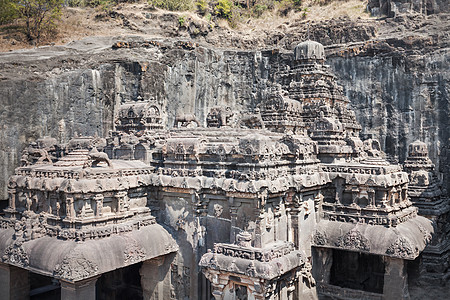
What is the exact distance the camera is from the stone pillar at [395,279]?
15.5 meters

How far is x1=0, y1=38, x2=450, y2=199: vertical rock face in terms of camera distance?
25.4 m

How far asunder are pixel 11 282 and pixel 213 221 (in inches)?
321

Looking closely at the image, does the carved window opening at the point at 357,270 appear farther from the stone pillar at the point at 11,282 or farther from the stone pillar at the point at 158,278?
the stone pillar at the point at 11,282

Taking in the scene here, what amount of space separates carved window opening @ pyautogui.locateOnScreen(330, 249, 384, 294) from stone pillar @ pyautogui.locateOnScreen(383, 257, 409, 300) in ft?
10.8

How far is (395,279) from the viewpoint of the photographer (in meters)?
15.6

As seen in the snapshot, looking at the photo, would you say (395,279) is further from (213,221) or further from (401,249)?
(213,221)

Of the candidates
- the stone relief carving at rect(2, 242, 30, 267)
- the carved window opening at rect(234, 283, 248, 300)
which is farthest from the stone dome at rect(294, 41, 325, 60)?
the stone relief carving at rect(2, 242, 30, 267)

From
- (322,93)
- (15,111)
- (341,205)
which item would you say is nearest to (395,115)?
(322,93)

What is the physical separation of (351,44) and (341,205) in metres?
23.7

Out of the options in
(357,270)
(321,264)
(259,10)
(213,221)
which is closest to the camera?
(213,221)

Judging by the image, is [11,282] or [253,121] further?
[253,121]

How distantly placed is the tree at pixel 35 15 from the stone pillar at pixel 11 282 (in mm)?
25666

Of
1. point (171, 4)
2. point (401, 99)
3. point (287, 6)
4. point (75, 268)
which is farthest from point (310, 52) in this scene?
point (287, 6)

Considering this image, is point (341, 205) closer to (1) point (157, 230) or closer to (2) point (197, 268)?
(2) point (197, 268)
